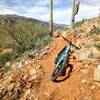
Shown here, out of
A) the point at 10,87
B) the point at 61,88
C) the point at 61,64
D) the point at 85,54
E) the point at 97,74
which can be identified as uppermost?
the point at 85,54

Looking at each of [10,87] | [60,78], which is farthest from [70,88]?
[10,87]

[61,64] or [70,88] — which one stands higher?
[61,64]

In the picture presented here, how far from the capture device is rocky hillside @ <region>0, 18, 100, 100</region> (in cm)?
1164

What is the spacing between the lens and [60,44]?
17266 millimetres

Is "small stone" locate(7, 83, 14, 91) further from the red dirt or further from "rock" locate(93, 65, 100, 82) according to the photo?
"rock" locate(93, 65, 100, 82)

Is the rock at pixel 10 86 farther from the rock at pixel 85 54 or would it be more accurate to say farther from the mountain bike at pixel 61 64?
the rock at pixel 85 54

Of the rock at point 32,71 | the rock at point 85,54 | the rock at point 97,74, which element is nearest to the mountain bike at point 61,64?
the rock at point 85,54

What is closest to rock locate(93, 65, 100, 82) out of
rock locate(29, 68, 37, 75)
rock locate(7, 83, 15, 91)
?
rock locate(29, 68, 37, 75)

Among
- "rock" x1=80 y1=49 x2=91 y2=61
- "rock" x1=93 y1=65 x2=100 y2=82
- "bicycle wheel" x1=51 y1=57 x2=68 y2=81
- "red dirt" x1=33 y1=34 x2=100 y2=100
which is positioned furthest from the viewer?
"rock" x1=80 y1=49 x2=91 y2=61

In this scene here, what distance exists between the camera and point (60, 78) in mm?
12773

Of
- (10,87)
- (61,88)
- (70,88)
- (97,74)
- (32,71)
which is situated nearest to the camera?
(97,74)

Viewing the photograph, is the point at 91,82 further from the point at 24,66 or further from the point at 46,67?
the point at 24,66

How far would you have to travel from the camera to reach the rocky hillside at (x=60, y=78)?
11.6 meters

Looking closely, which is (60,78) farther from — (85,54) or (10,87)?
(10,87)
